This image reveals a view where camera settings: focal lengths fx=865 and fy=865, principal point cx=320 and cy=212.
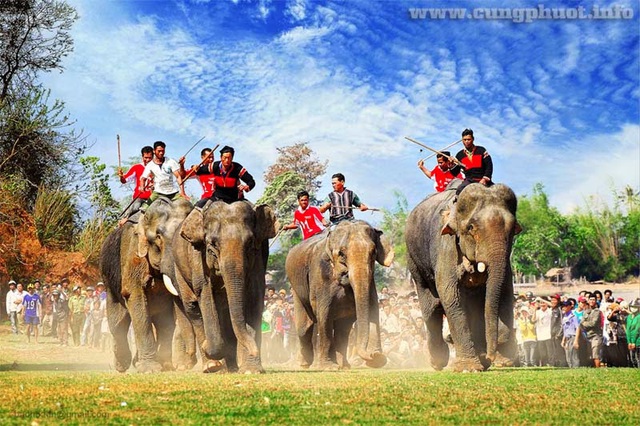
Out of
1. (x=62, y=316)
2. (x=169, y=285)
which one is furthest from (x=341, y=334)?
(x=62, y=316)

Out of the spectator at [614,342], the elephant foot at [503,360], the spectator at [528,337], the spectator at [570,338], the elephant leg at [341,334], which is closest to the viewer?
the elephant foot at [503,360]

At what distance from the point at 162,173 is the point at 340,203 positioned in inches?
158

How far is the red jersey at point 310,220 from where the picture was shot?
2202cm

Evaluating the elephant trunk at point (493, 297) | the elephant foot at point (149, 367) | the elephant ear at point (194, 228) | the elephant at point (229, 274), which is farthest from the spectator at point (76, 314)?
the elephant trunk at point (493, 297)

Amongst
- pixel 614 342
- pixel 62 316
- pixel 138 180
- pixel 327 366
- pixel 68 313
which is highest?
pixel 138 180

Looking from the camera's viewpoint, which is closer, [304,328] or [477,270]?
[477,270]

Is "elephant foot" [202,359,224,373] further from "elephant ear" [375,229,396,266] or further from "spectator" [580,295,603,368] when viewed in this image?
"spectator" [580,295,603,368]

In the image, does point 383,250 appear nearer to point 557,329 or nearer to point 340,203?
point 340,203

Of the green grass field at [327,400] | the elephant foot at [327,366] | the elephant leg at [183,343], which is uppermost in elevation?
the elephant leg at [183,343]

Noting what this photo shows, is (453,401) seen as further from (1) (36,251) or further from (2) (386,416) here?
(1) (36,251)

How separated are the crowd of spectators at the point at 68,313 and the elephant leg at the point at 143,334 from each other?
52.2 ft

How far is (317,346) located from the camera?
60.9 ft

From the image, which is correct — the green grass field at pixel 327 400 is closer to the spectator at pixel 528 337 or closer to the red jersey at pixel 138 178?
the red jersey at pixel 138 178

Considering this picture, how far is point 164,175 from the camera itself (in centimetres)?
1795
